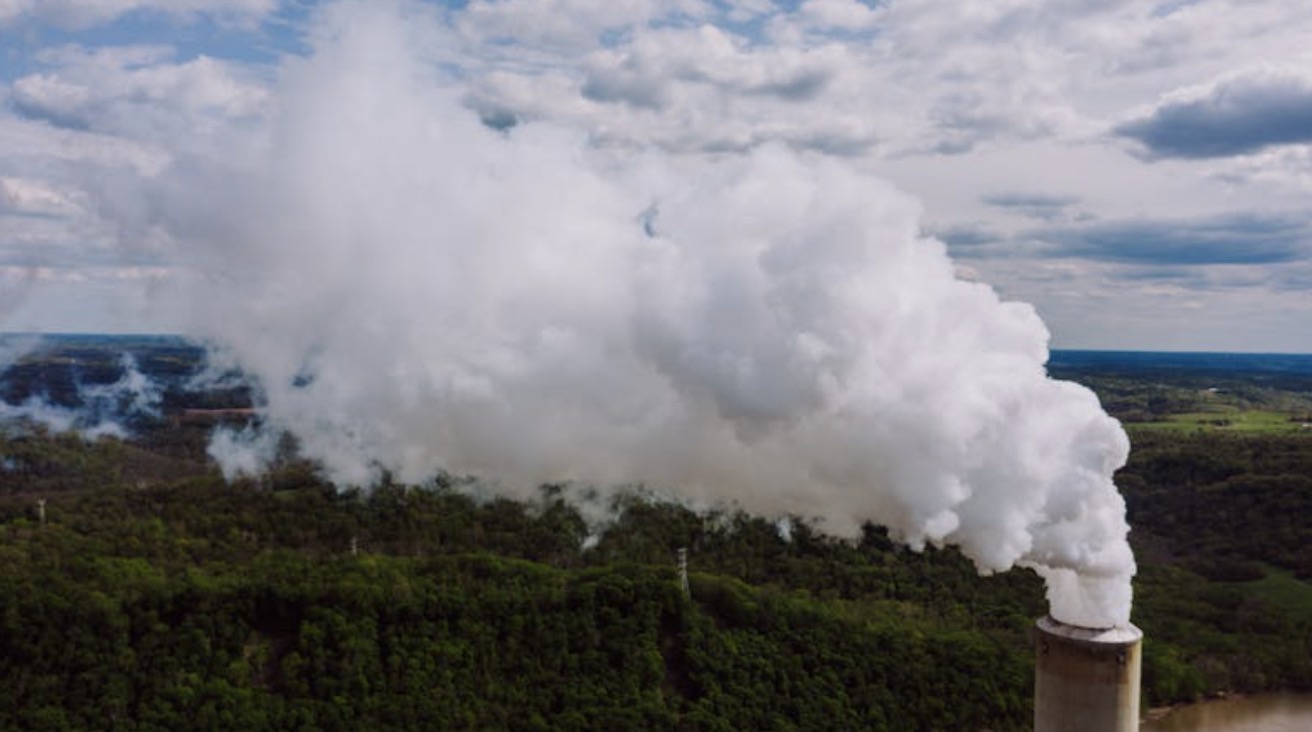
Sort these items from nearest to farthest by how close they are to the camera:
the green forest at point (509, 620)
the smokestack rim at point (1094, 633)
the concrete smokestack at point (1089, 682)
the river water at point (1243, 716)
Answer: the concrete smokestack at point (1089, 682), the smokestack rim at point (1094, 633), the green forest at point (509, 620), the river water at point (1243, 716)

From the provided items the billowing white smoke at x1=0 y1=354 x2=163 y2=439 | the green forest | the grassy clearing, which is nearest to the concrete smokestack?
the green forest

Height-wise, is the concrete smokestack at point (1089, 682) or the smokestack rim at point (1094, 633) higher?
the smokestack rim at point (1094, 633)

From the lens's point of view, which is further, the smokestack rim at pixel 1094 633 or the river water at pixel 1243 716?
the river water at pixel 1243 716

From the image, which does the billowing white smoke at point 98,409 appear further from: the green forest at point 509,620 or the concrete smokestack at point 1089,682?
the concrete smokestack at point 1089,682

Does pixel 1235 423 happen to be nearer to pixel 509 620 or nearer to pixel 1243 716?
pixel 1243 716

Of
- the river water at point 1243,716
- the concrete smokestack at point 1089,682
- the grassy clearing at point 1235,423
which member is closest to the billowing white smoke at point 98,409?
the river water at point 1243,716
